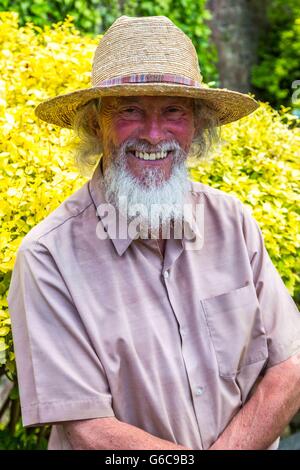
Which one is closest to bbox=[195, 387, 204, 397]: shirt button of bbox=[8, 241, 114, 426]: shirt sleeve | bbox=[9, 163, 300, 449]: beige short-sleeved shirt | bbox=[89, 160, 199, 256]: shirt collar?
bbox=[9, 163, 300, 449]: beige short-sleeved shirt

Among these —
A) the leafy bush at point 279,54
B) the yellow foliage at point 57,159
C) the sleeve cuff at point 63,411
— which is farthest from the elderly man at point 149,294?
the leafy bush at point 279,54

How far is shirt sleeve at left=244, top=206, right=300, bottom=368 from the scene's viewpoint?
267cm

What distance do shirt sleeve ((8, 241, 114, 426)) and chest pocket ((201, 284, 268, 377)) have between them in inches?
17.1

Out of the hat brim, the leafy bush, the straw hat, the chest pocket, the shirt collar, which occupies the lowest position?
the chest pocket

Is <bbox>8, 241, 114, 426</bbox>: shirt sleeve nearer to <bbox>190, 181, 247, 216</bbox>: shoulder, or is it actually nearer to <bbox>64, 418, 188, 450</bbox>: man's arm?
<bbox>64, 418, 188, 450</bbox>: man's arm

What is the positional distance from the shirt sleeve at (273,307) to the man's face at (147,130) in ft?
1.45

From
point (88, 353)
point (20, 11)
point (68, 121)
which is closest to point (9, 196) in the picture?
point (68, 121)

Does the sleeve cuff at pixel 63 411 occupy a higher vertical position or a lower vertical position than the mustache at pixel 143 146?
lower

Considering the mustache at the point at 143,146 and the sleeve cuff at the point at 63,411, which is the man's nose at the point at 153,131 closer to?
the mustache at the point at 143,146

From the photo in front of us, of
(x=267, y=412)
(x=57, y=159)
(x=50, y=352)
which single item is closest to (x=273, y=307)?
(x=267, y=412)

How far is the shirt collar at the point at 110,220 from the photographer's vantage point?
252 centimetres

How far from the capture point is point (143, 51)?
101 inches

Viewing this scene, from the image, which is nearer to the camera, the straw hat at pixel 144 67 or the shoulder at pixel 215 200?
the straw hat at pixel 144 67
